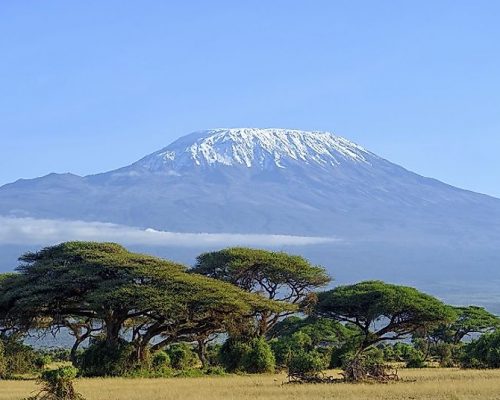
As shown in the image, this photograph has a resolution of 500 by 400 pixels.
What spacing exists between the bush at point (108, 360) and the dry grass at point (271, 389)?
340cm

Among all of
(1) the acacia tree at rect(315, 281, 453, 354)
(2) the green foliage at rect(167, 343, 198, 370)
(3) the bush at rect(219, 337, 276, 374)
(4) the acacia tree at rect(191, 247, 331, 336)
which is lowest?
(2) the green foliage at rect(167, 343, 198, 370)

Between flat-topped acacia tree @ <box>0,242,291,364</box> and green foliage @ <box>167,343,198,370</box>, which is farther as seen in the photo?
green foliage @ <box>167,343,198,370</box>

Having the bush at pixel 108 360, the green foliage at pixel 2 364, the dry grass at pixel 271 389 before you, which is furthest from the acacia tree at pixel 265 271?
the dry grass at pixel 271 389

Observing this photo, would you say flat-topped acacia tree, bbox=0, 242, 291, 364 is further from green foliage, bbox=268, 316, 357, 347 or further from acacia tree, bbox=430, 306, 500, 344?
acacia tree, bbox=430, 306, 500, 344

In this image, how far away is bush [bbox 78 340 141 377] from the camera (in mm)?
35688

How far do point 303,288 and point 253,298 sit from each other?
386 inches

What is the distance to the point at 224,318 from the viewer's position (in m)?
37.0

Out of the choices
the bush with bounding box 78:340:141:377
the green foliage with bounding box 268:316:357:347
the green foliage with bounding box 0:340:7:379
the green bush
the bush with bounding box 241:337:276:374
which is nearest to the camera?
the green foliage with bounding box 0:340:7:379

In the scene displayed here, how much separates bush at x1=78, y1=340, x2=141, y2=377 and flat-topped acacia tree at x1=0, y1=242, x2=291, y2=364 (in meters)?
0.36

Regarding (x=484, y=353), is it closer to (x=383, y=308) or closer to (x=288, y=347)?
(x=383, y=308)

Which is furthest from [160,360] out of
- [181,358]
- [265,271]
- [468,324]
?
[468,324]

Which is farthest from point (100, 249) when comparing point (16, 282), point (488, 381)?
point (488, 381)

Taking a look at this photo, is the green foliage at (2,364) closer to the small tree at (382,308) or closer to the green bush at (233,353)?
the green bush at (233,353)

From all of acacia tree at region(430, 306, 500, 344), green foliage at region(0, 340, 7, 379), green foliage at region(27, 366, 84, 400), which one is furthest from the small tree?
green foliage at region(27, 366, 84, 400)
